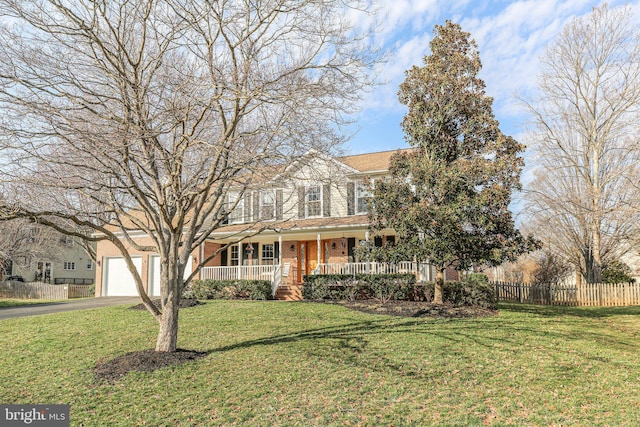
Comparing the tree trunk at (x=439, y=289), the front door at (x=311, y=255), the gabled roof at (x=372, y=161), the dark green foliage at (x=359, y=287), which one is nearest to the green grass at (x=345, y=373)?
the tree trunk at (x=439, y=289)

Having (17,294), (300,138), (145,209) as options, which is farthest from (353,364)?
(17,294)

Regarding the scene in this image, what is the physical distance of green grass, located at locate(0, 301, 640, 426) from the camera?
19.8ft

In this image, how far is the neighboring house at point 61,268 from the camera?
3634cm

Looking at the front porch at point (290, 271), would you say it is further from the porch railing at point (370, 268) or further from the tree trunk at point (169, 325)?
the tree trunk at point (169, 325)

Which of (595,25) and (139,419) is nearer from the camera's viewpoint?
(139,419)

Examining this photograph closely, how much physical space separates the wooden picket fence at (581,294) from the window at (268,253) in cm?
1113

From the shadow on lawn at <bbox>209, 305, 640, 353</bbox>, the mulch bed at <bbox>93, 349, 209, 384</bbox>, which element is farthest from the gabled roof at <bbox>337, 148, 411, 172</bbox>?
the mulch bed at <bbox>93, 349, 209, 384</bbox>

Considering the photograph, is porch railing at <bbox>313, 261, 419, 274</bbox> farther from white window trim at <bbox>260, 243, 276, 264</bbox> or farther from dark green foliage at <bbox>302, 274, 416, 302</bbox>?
white window trim at <bbox>260, 243, 276, 264</bbox>

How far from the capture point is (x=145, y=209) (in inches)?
327

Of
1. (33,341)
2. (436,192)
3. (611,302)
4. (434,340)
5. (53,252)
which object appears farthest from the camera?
(53,252)

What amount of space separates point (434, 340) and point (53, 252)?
34.9 metres

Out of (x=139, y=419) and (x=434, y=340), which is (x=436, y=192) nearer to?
(x=434, y=340)

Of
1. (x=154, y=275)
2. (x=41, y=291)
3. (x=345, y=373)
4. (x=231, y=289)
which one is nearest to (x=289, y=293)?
(x=231, y=289)

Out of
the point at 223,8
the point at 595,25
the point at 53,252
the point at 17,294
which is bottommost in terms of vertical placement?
the point at 17,294
